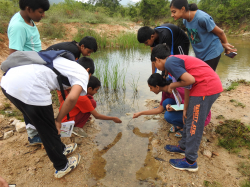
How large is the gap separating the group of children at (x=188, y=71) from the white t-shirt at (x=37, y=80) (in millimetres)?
944

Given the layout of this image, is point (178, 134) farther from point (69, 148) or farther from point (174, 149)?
point (69, 148)

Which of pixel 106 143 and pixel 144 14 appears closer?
pixel 106 143

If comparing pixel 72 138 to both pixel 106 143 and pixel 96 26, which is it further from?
pixel 96 26

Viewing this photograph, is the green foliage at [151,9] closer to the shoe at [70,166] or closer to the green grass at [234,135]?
the green grass at [234,135]

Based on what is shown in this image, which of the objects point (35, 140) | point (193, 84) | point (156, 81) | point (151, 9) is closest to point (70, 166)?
point (35, 140)

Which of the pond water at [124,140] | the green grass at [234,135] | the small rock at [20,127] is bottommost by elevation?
the pond water at [124,140]

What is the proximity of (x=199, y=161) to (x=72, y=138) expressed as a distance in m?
1.85

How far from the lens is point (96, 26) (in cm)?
1381

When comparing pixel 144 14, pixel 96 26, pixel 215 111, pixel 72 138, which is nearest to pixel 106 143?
pixel 72 138

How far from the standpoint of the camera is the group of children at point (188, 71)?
165cm

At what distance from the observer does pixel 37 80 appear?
1.23 meters

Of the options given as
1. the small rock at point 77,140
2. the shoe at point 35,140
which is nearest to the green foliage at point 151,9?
the small rock at point 77,140

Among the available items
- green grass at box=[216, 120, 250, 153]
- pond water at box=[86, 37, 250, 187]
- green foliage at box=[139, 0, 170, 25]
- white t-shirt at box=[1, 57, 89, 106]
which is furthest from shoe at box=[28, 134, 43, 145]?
green foliage at box=[139, 0, 170, 25]

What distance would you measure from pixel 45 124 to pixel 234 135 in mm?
2619
